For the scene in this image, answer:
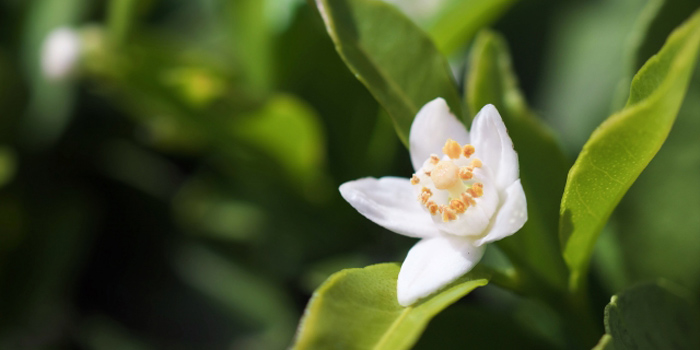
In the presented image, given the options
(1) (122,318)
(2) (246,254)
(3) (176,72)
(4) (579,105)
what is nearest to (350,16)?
(3) (176,72)

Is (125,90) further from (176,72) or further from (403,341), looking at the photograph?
(403,341)

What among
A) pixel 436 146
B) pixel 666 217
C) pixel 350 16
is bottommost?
pixel 666 217

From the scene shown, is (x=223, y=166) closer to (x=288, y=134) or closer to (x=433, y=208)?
(x=288, y=134)

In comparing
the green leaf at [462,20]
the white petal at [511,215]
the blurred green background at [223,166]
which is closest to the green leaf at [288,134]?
the blurred green background at [223,166]

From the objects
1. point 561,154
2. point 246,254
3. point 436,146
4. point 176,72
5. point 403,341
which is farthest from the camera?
point 246,254

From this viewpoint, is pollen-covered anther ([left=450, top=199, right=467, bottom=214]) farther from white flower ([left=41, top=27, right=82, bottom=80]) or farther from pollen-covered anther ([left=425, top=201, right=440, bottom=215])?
white flower ([left=41, top=27, right=82, bottom=80])

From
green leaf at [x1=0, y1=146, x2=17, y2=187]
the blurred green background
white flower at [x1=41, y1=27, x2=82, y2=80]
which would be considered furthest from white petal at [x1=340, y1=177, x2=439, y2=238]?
green leaf at [x1=0, y1=146, x2=17, y2=187]
